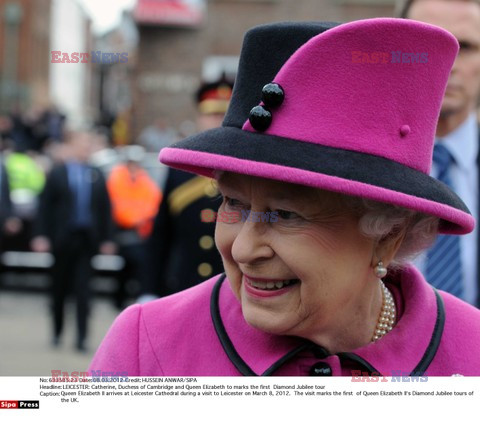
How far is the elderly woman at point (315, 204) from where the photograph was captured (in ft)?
6.36

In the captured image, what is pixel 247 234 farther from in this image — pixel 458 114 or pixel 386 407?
pixel 458 114

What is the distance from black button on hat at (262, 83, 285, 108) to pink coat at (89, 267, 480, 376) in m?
0.49

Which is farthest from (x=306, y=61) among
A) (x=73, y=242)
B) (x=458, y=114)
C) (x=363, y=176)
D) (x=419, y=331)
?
(x=73, y=242)

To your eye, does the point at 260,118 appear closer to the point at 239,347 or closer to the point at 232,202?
the point at 232,202

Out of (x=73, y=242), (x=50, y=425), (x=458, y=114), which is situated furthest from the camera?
(x=73, y=242)

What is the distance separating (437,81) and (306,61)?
0.30 m

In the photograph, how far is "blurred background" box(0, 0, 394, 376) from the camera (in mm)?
8672

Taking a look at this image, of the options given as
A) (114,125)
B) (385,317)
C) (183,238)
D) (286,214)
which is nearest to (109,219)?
(183,238)

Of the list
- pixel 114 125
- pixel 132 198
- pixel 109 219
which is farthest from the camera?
pixel 114 125

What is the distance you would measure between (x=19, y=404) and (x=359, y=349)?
748mm

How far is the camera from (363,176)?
1890 mm

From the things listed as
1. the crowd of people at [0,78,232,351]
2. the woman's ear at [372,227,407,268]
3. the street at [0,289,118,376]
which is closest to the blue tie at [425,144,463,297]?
the crowd of people at [0,78,232,351]

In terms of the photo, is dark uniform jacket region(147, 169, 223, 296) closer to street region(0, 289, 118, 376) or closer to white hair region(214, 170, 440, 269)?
street region(0, 289, 118, 376)

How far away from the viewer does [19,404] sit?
79.4 inches
